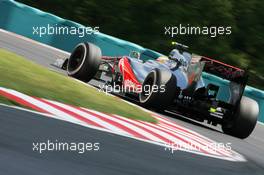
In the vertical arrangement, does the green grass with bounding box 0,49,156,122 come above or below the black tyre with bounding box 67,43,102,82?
below

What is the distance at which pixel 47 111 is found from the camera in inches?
355

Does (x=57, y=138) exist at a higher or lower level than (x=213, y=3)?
lower

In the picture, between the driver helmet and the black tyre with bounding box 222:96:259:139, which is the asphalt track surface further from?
the driver helmet

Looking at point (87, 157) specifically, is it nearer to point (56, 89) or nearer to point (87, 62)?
point (56, 89)

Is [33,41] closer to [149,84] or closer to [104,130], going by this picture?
[149,84]

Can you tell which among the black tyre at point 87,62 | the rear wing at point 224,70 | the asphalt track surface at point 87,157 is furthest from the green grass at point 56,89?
the asphalt track surface at point 87,157

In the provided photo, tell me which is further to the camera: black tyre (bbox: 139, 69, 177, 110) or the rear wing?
the rear wing

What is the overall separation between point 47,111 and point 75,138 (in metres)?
1.60

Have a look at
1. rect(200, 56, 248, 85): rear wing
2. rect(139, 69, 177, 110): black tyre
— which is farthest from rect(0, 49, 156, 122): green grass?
rect(200, 56, 248, 85): rear wing

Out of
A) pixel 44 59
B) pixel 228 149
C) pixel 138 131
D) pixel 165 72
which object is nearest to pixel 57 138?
pixel 138 131

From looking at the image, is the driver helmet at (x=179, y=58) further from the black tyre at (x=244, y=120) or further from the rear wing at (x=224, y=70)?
the black tyre at (x=244, y=120)

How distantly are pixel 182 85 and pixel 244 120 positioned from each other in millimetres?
1303

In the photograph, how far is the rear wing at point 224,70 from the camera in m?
12.6

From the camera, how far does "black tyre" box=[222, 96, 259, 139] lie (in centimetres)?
1248
